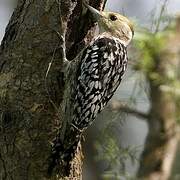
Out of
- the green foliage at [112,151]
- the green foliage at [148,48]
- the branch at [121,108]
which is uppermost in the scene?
the green foliage at [148,48]

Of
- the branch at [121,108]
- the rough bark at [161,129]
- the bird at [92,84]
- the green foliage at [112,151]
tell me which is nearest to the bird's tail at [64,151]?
the bird at [92,84]

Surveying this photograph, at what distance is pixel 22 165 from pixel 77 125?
0.46 m

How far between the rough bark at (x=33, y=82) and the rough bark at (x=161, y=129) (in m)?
2.05

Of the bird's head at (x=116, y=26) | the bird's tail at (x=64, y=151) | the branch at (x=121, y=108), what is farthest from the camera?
the branch at (x=121, y=108)

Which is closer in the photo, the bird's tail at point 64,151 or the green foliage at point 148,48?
the bird's tail at point 64,151

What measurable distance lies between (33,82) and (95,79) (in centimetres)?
43

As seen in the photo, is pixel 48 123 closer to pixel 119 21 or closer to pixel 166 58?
pixel 119 21

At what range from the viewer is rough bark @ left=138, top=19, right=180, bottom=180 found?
7113 millimetres

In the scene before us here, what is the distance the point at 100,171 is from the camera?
9.77m

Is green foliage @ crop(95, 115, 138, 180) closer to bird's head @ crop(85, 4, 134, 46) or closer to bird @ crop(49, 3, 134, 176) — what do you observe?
bird's head @ crop(85, 4, 134, 46)

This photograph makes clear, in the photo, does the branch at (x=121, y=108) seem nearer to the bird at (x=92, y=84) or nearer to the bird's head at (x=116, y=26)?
the bird's head at (x=116, y=26)

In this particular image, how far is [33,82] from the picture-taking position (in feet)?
16.4

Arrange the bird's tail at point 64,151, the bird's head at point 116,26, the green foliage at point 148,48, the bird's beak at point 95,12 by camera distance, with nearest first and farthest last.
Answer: the bird's tail at point 64,151 < the bird's beak at point 95,12 < the bird's head at point 116,26 < the green foliage at point 148,48

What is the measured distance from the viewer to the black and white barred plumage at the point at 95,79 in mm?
4906
